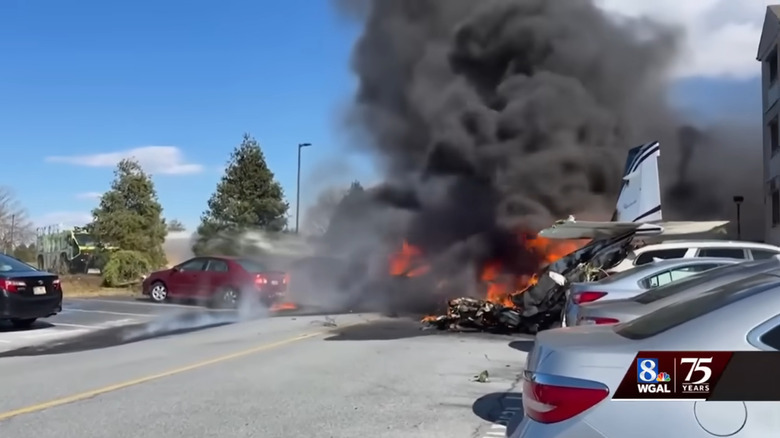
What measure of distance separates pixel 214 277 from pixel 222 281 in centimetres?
34

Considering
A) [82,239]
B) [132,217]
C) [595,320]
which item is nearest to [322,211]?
[132,217]

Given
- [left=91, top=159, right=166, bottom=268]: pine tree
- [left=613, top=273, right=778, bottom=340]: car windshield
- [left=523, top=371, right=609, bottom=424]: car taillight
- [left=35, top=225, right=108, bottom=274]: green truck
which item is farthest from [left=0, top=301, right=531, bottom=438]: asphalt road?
[left=35, top=225, right=108, bottom=274]: green truck

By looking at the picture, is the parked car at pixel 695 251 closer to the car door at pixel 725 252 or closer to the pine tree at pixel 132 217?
the car door at pixel 725 252

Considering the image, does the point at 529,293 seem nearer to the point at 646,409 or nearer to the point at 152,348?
the point at 152,348

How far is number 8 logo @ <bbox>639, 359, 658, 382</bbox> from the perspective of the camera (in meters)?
2.93

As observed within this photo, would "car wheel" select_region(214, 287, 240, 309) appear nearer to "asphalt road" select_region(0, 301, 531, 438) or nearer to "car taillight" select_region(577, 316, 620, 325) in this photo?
"asphalt road" select_region(0, 301, 531, 438)

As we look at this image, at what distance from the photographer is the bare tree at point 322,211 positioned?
27.2 meters

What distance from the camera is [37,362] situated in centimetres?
1009

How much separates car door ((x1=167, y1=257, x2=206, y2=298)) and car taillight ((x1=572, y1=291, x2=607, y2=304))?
13.6 metres

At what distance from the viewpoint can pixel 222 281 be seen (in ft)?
64.2

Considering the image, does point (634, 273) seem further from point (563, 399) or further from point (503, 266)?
point (503, 266)

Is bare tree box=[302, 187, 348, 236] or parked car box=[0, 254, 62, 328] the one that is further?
bare tree box=[302, 187, 348, 236]

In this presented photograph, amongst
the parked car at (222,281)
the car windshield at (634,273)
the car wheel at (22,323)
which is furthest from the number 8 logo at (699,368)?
the parked car at (222,281)

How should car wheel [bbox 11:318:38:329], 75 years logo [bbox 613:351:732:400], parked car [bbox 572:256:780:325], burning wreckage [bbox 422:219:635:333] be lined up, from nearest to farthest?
75 years logo [bbox 613:351:732:400], parked car [bbox 572:256:780:325], burning wreckage [bbox 422:219:635:333], car wheel [bbox 11:318:38:329]
